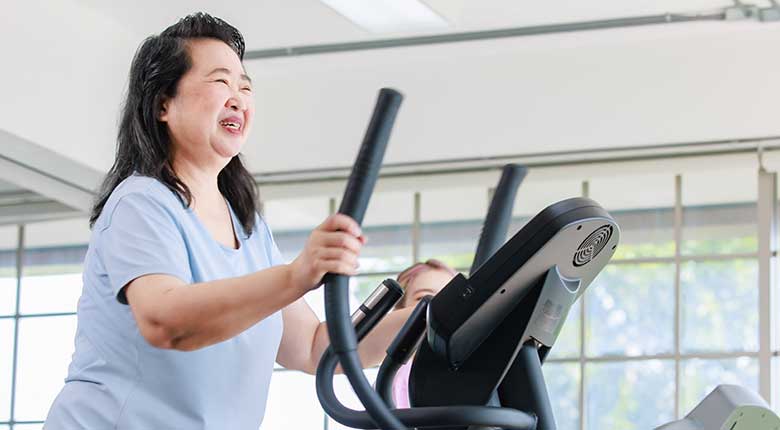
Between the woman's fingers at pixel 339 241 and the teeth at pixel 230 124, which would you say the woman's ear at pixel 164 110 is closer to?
the teeth at pixel 230 124

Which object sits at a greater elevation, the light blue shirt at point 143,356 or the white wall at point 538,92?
the white wall at point 538,92

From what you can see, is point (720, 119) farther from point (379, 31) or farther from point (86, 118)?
point (86, 118)

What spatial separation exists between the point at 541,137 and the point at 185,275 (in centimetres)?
507

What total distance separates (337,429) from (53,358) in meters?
1.69

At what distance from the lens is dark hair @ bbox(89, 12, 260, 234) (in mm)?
1872

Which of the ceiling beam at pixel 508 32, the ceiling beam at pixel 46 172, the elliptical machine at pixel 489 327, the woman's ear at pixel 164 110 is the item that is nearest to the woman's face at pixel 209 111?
the woman's ear at pixel 164 110

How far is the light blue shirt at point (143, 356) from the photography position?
170 centimetres

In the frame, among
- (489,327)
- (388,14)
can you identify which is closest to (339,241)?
(489,327)

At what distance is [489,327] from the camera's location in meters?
1.48

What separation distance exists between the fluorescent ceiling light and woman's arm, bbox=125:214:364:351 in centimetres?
405

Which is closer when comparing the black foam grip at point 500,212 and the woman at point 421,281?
the black foam grip at point 500,212

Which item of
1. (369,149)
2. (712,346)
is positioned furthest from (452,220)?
(369,149)

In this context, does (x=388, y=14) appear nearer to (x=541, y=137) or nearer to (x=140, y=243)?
(x=541, y=137)

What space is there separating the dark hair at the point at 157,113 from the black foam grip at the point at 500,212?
0.41m
